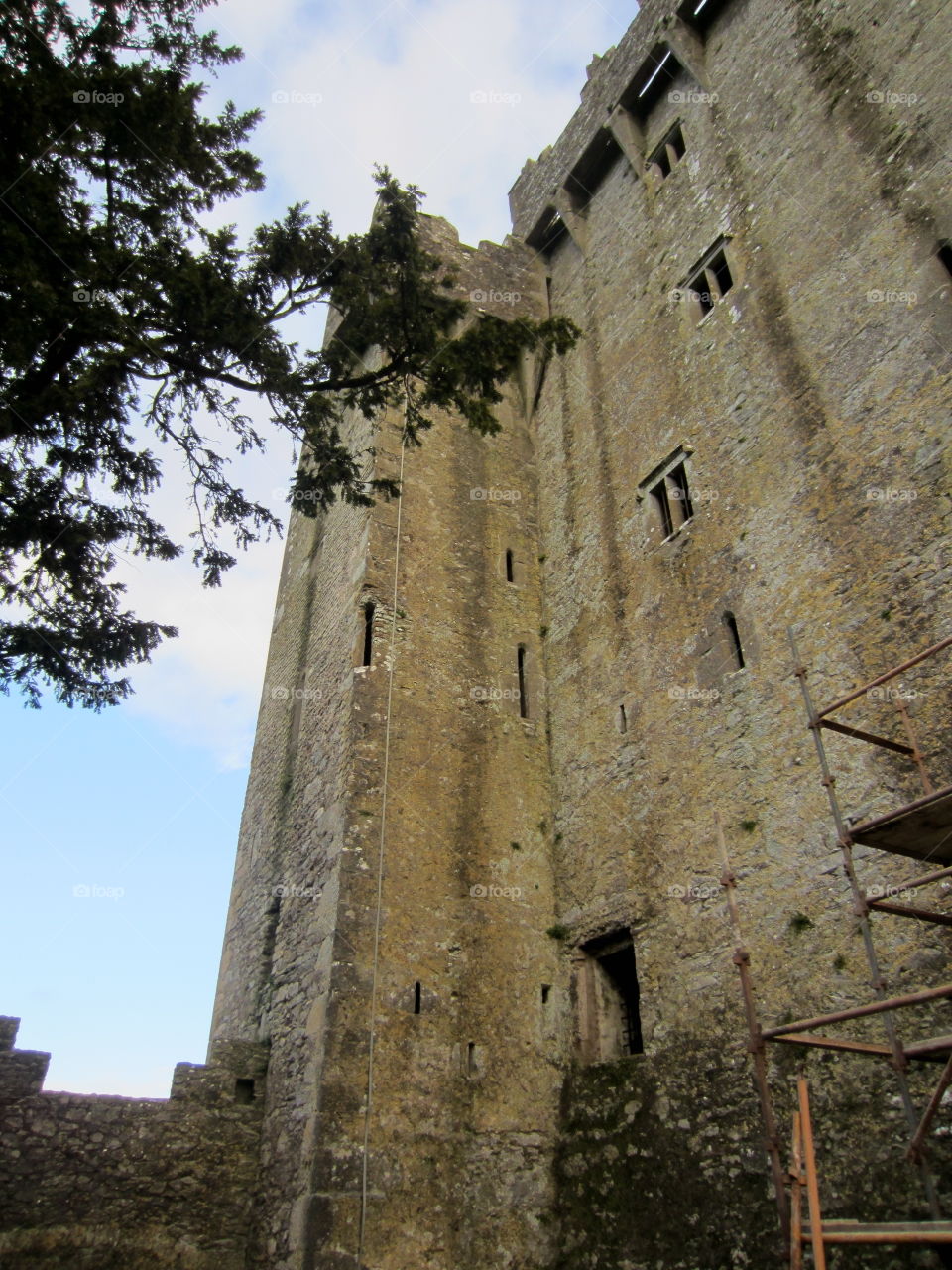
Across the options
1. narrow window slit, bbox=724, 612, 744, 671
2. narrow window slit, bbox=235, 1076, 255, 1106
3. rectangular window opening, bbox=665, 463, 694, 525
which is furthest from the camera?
rectangular window opening, bbox=665, 463, 694, 525

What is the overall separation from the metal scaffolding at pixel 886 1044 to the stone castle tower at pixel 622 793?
77cm

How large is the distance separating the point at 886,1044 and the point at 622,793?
13.6 ft

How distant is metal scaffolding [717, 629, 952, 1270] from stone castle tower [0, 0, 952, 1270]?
2.51 feet

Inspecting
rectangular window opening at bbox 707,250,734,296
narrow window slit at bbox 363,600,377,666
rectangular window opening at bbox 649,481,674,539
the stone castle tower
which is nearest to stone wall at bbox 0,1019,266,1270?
the stone castle tower

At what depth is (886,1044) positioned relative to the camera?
21.6 ft

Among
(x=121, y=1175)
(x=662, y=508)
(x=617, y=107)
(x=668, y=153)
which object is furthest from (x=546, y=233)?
(x=121, y=1175)

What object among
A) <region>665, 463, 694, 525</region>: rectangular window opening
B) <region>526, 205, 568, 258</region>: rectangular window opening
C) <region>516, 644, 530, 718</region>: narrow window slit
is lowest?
<region>516, 644, 530, 718</region>: narrow window slit

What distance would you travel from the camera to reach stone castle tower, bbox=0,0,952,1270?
779cm

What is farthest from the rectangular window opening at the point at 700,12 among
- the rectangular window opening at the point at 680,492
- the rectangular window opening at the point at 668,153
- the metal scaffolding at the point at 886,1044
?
the metal scaffolding at the point at 886,1044

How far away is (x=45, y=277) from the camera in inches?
290

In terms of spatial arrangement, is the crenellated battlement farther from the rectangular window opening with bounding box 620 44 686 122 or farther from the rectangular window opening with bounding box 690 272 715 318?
the rectangular window opening with bounding box 690 272 715 318

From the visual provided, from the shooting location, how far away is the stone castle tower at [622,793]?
779 centimetres

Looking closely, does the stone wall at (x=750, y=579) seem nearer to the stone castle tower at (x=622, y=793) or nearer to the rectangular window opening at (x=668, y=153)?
the stone castle tower at (x=622, y=793)

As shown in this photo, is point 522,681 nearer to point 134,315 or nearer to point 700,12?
point 134,315
